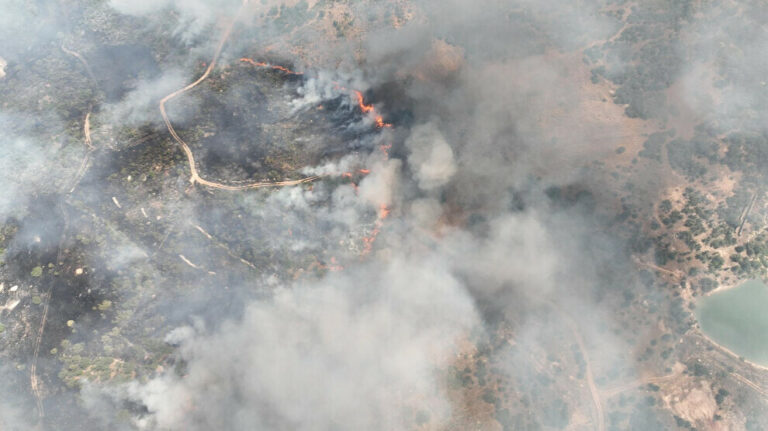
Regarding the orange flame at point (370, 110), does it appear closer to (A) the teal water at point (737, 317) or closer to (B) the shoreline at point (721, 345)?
(B) the shoreline at point (721, 345)

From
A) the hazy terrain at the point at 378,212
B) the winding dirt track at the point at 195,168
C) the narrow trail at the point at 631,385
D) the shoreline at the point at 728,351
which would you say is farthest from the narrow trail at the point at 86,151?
the shoreline at the point at 728,351

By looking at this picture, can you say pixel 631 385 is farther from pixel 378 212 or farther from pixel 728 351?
pixel 378 212

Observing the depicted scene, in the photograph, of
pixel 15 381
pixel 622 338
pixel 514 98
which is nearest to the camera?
pixel 15 381

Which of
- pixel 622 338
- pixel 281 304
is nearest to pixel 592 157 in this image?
pixel 622 338

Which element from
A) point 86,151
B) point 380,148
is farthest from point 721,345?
point 86,151

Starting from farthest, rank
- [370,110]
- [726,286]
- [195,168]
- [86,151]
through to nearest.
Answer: [370,110] → [195,168] → [86,151] → [726,286]

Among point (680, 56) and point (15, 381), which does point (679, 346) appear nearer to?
point (680, 56)
